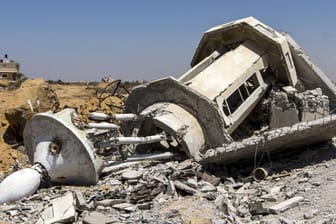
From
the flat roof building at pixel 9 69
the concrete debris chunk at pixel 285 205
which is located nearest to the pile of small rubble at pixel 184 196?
the concrete debris chunk at pixel 285 205

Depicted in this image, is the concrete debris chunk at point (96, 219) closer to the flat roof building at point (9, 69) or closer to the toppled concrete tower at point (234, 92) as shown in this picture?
the toppled concrete tower at point (234, 92)

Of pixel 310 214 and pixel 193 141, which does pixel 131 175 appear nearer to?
pixel 193 141

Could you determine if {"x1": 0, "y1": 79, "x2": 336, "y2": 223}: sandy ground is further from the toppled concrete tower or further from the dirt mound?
the dirt mound

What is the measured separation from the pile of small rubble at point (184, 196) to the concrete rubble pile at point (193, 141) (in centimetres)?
2

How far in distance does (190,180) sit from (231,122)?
8.38 feet

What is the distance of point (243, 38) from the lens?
14.1m

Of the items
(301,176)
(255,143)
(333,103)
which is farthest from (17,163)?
(333,103)

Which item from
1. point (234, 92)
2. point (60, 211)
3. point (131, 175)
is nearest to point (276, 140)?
point (131, 175)

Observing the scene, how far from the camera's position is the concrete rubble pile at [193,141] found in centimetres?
866

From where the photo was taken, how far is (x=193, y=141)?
1109cm

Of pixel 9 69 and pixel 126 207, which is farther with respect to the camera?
pixel 9 69

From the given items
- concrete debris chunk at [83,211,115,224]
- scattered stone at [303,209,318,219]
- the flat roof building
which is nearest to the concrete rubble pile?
concrete debris chunk at [83,211,115,224]

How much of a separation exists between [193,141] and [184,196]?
2.24 metres

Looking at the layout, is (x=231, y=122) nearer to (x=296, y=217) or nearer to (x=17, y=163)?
(x=296, y=217)
